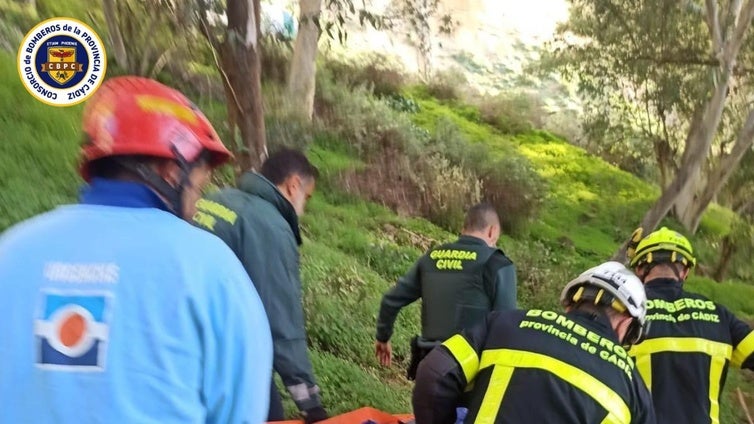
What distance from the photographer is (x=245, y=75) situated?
18.4 feet

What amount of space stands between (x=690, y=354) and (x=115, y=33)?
16.6 feet

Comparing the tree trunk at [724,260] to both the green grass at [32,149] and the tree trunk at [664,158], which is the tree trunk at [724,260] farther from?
the green grass at [32,149]

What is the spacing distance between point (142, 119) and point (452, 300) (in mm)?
2884

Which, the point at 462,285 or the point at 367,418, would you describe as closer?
the point at 367,418

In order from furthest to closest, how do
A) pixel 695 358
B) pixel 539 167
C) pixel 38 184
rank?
pixel 539 167 < pixel 38 184 < pixel 695 358

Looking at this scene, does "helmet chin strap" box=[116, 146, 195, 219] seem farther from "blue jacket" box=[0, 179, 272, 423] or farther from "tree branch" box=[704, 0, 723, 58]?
"tree branch" box=[704, 0, 723, 58]

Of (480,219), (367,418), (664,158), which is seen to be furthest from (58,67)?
(664,158)

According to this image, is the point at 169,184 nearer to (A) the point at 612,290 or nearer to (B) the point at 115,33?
(A) the point at 612,290

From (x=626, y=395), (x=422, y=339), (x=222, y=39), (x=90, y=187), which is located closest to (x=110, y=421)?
(x=90, y=187)

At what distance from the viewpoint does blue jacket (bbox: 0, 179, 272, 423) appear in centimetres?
126

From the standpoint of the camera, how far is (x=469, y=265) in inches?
157

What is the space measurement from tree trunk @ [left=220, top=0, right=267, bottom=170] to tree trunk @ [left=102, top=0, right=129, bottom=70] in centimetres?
106

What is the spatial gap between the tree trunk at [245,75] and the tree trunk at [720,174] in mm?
7700

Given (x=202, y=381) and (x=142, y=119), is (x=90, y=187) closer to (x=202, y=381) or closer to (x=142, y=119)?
(x=142, y=119)
